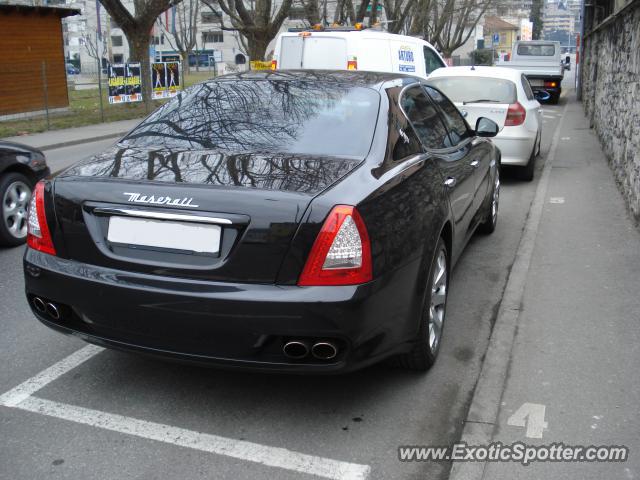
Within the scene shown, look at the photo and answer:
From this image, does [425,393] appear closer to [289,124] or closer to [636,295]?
[289,124]

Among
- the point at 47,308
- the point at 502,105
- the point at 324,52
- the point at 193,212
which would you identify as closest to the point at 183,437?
the point at 47,308

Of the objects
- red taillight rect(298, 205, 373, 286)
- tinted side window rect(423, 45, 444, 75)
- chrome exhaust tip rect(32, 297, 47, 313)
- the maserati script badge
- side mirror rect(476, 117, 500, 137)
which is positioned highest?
tinted side window rect(423, 45, 444, 75)

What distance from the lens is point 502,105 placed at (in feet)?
33.1

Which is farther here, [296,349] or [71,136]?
[71,136]

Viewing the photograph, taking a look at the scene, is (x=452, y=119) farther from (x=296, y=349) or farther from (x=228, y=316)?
(x=228, y=316)

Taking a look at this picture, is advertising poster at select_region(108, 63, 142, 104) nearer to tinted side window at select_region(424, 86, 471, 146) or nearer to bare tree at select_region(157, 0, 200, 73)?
tinted side window at select_region(424, 86, 471, 146)

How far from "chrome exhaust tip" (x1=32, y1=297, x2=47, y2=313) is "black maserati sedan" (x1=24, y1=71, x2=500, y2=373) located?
0.04 ft

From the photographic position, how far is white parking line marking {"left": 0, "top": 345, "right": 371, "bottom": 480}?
10.2 feet

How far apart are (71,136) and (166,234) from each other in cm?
1551

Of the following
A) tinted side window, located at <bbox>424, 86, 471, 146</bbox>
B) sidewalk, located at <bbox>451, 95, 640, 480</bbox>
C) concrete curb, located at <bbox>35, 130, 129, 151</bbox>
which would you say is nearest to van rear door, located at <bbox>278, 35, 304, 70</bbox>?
concrete curb, located at <bbox>35, 130, 129, 151</bbox>

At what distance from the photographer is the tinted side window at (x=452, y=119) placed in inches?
210

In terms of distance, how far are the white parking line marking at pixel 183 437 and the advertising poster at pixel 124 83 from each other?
1989 centimetres

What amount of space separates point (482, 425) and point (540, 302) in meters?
2.00

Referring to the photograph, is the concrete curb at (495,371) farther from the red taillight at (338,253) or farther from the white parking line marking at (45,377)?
the white parking line marking at (45,377)
